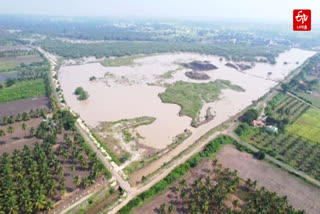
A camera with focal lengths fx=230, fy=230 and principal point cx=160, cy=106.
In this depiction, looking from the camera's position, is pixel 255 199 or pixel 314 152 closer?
pixel 255 199

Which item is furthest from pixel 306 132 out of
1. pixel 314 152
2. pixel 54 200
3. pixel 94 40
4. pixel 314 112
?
pixel 94 40

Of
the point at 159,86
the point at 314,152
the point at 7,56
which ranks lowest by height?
the point at 314,152

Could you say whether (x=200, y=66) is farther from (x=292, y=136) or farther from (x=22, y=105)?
(x=22, y=105)

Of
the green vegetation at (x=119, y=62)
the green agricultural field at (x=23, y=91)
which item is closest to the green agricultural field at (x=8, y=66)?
the green agricultural field at (x=23, y=91)

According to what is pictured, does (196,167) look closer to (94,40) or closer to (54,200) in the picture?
(54,200)

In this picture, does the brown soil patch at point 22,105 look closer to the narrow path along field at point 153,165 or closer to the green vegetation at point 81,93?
the green vegetation at point 81,93

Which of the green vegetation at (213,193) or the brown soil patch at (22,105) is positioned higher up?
the brown soil patch at (22,105)

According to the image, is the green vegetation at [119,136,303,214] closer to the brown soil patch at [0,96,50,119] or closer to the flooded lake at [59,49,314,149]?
the flooded lake at [59,49,314,149]

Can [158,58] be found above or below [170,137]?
above

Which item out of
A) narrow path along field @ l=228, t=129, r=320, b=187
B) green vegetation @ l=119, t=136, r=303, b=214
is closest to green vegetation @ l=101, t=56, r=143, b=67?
narrow path along field @ l=228, t=129, r=320, b=187
